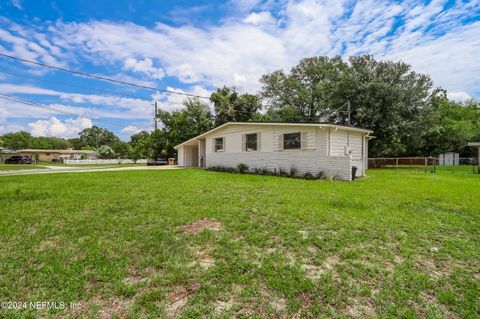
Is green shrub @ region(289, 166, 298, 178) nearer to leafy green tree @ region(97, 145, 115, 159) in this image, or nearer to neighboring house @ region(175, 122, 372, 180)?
neighboring house @ region(175, 122, 372, 180)

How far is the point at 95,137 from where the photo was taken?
3361 inches

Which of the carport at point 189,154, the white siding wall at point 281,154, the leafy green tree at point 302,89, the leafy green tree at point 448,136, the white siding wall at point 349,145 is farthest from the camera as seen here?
the leafy green tree at point 302,89

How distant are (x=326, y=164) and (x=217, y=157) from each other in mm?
8141

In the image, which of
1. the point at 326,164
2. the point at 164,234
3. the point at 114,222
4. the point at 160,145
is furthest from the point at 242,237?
the point at 160,145

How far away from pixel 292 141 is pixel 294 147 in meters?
0.33

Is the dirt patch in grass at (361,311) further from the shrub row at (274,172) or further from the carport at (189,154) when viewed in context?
the carport at (189,154)

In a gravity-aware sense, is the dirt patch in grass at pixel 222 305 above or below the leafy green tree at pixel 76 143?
below

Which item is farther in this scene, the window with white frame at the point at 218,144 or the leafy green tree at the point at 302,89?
the leafy green tree at the point at 302,89

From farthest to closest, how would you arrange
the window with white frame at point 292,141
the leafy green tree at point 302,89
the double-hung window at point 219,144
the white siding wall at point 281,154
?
the leafy green tree at point 302,89 < the double-hung window at point 219,144 < the window with white frame at point 292,141 < the white siding wall at point 281,154

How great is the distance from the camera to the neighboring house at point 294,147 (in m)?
11.8

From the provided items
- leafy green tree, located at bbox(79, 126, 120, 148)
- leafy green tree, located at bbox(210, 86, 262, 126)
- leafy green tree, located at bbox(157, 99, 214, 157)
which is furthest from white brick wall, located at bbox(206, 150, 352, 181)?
leafy green tree, located at bbox(79, 126, 120, 148)

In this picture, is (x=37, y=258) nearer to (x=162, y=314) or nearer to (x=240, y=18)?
(x=162, y=314)

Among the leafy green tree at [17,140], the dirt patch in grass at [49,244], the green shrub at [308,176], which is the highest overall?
the leafy green tree at [17,140]

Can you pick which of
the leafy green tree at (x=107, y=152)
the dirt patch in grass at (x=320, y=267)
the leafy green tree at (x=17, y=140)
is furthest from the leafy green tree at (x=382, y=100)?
the leafy green tree at (x=17, y=140)
